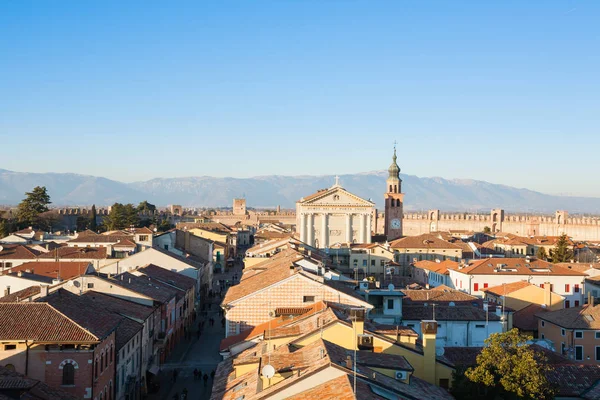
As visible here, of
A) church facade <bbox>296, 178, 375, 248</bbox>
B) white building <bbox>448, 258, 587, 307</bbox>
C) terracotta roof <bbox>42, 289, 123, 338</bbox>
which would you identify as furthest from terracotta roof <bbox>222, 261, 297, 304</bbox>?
church facade <bbox>296, 178, 375, 248</bbox>

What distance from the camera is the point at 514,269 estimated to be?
1970 inches

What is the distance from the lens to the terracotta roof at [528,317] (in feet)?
118

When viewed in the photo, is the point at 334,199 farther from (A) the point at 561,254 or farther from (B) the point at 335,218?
(A) the point at 561,254

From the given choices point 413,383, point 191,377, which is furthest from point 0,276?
point 413,383

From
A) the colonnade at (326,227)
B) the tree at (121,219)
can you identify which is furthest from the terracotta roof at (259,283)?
the tree at (121,219)

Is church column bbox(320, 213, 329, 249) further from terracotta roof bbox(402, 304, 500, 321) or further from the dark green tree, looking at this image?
terracotta roof bbox(402, 304, 500, 321)

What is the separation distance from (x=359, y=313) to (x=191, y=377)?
10.2 meters

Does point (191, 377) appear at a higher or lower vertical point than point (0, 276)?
lower

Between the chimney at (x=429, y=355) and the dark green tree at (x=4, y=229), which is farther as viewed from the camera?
the dark green tree at (x=4, y=229)

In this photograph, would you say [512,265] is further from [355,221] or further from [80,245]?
[355,221]

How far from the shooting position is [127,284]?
31750 mm

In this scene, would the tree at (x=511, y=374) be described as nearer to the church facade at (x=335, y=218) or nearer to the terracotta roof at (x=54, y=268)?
the terracotta roof at (x=54, y=268)

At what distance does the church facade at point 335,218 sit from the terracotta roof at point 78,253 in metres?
39.0

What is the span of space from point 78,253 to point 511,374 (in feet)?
117
